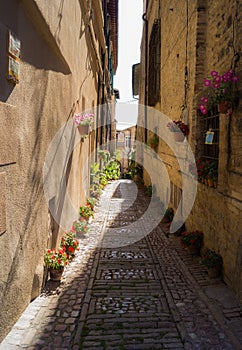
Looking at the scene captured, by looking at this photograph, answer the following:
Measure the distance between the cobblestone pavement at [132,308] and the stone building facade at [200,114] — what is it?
0.52m

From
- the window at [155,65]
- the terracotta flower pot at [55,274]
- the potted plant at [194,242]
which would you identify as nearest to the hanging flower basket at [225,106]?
the potted plant at [194,242]

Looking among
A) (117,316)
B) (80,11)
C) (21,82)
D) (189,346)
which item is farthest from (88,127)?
(189,346)

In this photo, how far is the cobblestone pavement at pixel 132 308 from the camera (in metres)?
3.22

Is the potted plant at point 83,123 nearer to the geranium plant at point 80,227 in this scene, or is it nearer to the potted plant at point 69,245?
the geranium plant at point 80,227

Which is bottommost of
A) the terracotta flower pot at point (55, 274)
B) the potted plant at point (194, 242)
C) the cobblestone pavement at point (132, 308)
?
the cobblestone pavement at point (132, 308)

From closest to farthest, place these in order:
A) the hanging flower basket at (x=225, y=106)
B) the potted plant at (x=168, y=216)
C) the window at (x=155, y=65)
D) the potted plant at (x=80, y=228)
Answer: the hanging flower basket at (x=225, y=106), the potted plant at (x=80, y=228), the potted plant at (x=168, y=216), the window at (x=155, y=65)

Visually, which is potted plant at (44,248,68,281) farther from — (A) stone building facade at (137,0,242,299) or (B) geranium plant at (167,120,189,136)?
(B) geranium plant at (167,120,189,136)

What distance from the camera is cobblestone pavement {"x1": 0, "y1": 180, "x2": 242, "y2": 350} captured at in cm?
322

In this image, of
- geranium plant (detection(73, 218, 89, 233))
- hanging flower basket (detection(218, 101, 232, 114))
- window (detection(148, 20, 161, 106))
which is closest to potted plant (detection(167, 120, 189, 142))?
hanging flower basket (detection(218, 101, 232, 114))

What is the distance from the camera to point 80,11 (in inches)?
269

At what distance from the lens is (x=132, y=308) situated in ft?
12.8

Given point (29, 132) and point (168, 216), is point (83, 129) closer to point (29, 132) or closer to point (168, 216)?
point (29, 132)

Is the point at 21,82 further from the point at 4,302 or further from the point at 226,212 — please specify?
the point at 226,212

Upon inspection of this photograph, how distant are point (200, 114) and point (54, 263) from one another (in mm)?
3938
